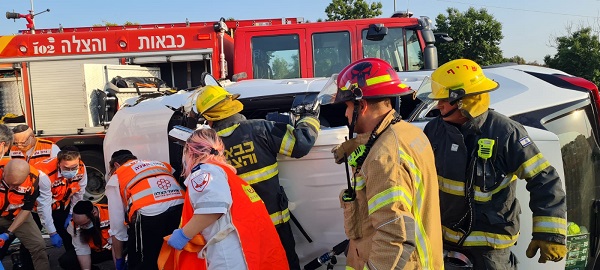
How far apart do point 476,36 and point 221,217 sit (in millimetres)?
18204

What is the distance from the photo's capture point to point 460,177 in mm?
2371

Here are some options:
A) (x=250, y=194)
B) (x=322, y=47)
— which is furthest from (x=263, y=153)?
(x=322, y=47)

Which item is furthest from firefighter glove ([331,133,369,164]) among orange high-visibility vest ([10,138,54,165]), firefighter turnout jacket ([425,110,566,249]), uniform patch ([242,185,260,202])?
orange high-visibility vest ([10,138,54,165])

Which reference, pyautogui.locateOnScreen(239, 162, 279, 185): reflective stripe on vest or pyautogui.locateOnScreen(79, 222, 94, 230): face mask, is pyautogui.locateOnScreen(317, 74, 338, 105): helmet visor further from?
pyautogui.locateOnScreen(79, 222, 94, 230): face mask

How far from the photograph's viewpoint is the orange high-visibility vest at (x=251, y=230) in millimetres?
2639

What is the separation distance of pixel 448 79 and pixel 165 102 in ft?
8.41

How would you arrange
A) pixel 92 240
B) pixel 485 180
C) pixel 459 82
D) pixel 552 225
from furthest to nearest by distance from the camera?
pixel 92 240 < pixel 459 82 < pixel 485 180 < pixel 552 225

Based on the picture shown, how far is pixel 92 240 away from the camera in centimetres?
412

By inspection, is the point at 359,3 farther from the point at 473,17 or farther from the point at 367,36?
the point at 367,36

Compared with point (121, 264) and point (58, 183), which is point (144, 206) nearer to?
point (121, 264)

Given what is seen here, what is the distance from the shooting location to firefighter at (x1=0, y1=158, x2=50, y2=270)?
3.81m

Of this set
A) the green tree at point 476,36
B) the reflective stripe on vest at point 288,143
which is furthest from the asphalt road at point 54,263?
the green tree at point 476,36

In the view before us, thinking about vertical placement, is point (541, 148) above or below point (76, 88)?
below

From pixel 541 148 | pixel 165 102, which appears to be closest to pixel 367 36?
pixel 165 102
